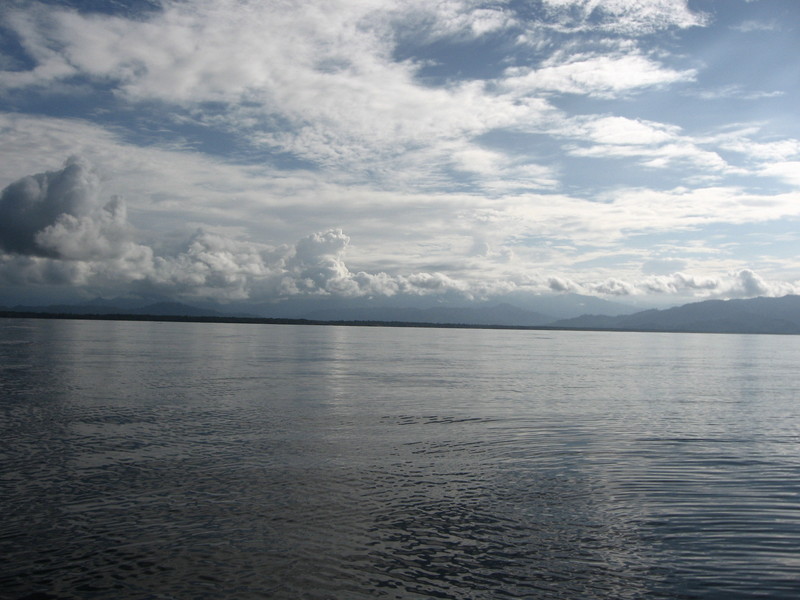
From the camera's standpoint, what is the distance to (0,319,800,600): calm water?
13.1 m

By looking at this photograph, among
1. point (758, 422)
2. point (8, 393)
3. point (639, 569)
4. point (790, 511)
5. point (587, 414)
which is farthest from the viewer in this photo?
point (8, 393)

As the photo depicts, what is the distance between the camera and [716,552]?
14.6m

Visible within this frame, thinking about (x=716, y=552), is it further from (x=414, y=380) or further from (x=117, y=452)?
(x=414, y=380)

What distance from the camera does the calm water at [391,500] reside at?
13.1 m

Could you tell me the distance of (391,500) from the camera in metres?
18.4

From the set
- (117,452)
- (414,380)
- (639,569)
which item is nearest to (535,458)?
(639,569)

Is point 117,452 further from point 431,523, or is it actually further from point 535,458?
point 535,458

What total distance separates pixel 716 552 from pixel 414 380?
4201cm

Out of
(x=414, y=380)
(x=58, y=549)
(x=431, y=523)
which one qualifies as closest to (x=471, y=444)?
(x=431, y=523)

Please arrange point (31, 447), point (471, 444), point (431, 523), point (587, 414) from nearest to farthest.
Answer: point (431, 523)
point (31, 447)
point (471, 444)
point (587, 414)

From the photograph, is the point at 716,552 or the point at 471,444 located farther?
the point at 471,444

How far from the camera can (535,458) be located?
24531 millimetres

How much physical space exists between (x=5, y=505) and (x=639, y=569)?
666 inches

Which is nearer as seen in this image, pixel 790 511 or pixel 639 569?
pixel 639 569
